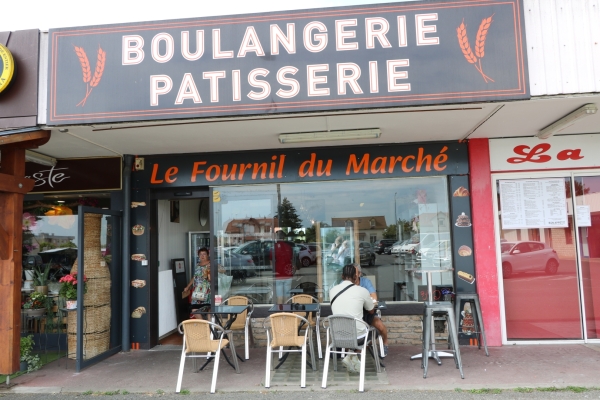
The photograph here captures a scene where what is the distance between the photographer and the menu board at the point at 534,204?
276 inches

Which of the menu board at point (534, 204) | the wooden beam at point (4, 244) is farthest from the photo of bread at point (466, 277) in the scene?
the wooden beam at point (4, 244)

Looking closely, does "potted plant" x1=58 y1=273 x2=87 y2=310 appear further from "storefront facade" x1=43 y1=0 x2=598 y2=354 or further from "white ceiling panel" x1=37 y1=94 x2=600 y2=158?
"white ceiling panel" x1=37 y1=94 x2=600 y2=158

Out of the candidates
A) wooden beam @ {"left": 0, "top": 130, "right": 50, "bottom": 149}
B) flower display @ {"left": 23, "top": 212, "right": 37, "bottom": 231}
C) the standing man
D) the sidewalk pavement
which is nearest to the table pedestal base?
the sidewalk pavement

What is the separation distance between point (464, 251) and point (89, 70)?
5.62 meters

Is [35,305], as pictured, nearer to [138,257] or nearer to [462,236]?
[138,257]

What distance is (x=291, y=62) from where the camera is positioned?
514 cm

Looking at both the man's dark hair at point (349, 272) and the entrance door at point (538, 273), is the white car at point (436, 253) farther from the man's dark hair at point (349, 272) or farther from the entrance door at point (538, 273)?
the man's dark hair at point (349, 272)

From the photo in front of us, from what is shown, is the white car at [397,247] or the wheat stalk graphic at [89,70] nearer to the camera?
the wheat stalk graphic at [89,70]

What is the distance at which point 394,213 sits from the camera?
760 centimetres

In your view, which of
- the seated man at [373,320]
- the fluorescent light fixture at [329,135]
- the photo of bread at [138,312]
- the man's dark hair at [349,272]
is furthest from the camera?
the photo of bread at [138,312]

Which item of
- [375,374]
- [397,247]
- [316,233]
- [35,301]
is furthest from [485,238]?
[35,301]

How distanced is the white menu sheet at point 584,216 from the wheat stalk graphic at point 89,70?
6.87 m

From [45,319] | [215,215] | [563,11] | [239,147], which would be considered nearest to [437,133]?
[563,11]

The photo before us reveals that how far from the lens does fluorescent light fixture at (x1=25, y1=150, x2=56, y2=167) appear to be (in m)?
6.77
